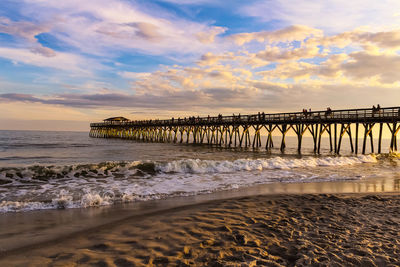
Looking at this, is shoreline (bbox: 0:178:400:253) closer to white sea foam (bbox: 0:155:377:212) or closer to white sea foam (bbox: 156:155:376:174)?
white sea foam (bbox: 0:155:377:212)

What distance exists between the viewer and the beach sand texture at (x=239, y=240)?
320 cm

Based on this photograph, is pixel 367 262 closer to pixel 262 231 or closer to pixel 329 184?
pixel 262 231

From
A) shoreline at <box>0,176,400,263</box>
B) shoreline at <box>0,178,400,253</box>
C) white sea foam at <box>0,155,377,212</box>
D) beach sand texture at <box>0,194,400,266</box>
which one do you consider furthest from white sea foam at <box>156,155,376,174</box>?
beach sand texture at <box>0,194,400,266</box>

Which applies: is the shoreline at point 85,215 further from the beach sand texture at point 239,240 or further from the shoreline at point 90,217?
the beach sand texture at point 239,240

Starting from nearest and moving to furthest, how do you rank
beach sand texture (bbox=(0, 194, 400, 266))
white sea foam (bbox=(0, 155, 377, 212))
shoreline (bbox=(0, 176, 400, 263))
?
beach sand texture (bbox=(0, 194, 400, 266)), shoreline (bbox=(0, 176, 400, 263)), white sea foam (bbox=(0, 155, 377, 212))

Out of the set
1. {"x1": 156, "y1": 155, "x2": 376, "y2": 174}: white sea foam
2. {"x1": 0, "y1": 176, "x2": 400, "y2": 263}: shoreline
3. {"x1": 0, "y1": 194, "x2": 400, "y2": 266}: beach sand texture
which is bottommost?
{"x1": 156, "y1": 155, "x2": 376, "y2": 174}: white sea foam

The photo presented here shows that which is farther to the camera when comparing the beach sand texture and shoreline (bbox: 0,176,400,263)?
shoreline (bbox: 0,176,400,263)

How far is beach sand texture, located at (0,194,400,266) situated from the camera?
3197 mm

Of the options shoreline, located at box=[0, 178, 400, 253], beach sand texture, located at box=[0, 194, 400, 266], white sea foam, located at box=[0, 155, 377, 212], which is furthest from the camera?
white sea foam, located at box=[0, 155, 377, 212]

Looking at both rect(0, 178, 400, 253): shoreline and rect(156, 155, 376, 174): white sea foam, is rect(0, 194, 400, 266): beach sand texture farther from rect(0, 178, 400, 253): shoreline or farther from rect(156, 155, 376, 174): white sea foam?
rect(156, 155, 376, 174): white sea foam

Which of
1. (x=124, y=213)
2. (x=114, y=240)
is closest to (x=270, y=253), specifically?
(x=114, y=240)

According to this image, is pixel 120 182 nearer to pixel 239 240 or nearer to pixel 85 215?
pixel 85 215

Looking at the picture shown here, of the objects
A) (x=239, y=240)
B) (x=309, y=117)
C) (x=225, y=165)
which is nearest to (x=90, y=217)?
(x=239, y=240)

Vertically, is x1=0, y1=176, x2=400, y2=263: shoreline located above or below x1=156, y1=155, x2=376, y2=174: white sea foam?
above
